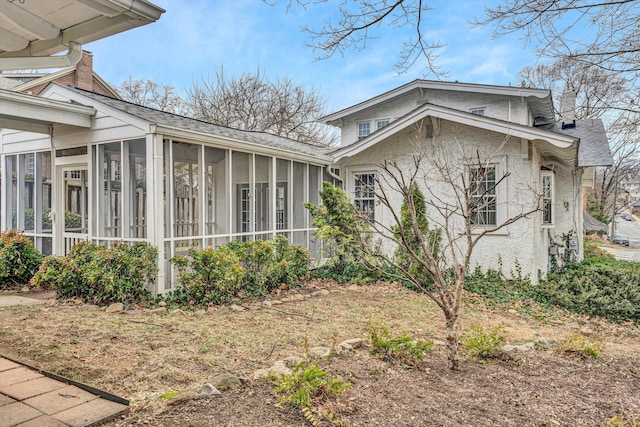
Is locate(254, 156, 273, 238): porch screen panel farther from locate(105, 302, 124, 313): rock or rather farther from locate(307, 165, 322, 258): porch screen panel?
locate(105, 302, 124, 313): rock

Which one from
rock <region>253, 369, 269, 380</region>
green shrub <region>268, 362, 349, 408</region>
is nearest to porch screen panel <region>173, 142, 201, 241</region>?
rock <region>253, 369, 269, 380</region>

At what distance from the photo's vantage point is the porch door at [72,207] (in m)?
7.82

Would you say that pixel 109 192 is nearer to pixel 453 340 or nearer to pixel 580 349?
pixel 453 340

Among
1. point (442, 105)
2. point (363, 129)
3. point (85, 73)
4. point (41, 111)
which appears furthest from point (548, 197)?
point (85, 73)

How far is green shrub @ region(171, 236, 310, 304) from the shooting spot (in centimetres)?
634

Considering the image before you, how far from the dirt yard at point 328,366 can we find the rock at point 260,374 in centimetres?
13

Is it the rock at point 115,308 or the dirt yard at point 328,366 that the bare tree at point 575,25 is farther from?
the rock at point 115,308

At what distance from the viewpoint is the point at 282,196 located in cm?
952

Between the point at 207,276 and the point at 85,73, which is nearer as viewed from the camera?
the point at 207,276

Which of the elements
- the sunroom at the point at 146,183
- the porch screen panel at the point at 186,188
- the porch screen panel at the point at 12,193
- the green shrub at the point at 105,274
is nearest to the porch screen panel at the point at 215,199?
the sunroom at the point at 146,183

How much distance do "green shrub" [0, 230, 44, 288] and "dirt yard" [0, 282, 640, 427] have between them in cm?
196

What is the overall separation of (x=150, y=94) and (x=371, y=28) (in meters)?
22.1

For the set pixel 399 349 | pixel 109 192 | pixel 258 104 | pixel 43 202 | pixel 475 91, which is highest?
pixel 258 104

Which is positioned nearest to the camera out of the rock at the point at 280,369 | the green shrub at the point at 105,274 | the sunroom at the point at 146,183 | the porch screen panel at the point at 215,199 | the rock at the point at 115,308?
the rock at the point at 280,369
